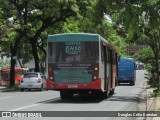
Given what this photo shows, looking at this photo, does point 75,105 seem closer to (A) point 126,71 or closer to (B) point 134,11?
(B) point 134,11

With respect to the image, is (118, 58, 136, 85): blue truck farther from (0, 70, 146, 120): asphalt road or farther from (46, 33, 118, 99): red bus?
(46, 33, 118, 99): red bus

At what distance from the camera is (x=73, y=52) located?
2323 cm

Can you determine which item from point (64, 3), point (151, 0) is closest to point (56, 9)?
point (64, 3)

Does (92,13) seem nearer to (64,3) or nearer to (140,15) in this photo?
(140,15)

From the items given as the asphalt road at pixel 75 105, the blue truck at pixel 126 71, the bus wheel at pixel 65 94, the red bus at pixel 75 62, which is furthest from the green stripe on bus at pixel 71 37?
the blue truck at pixel 126 71

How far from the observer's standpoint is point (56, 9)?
4141cm

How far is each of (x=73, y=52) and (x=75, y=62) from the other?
1.69 ft

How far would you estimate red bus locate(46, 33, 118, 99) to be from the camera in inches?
906

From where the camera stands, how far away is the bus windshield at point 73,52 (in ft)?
75.8

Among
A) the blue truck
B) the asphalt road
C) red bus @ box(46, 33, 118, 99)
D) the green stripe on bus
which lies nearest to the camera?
the asphalt road

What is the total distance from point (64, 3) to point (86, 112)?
25693 millimetres

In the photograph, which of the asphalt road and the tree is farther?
the tree

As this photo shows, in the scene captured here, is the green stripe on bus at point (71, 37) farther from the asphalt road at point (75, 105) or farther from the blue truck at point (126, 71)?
the blue truck at point (126, 71)

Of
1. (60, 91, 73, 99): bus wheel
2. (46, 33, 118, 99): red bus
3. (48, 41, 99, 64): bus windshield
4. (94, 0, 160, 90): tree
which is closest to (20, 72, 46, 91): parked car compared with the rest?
(60, 91, 73, 99): bus wheel
